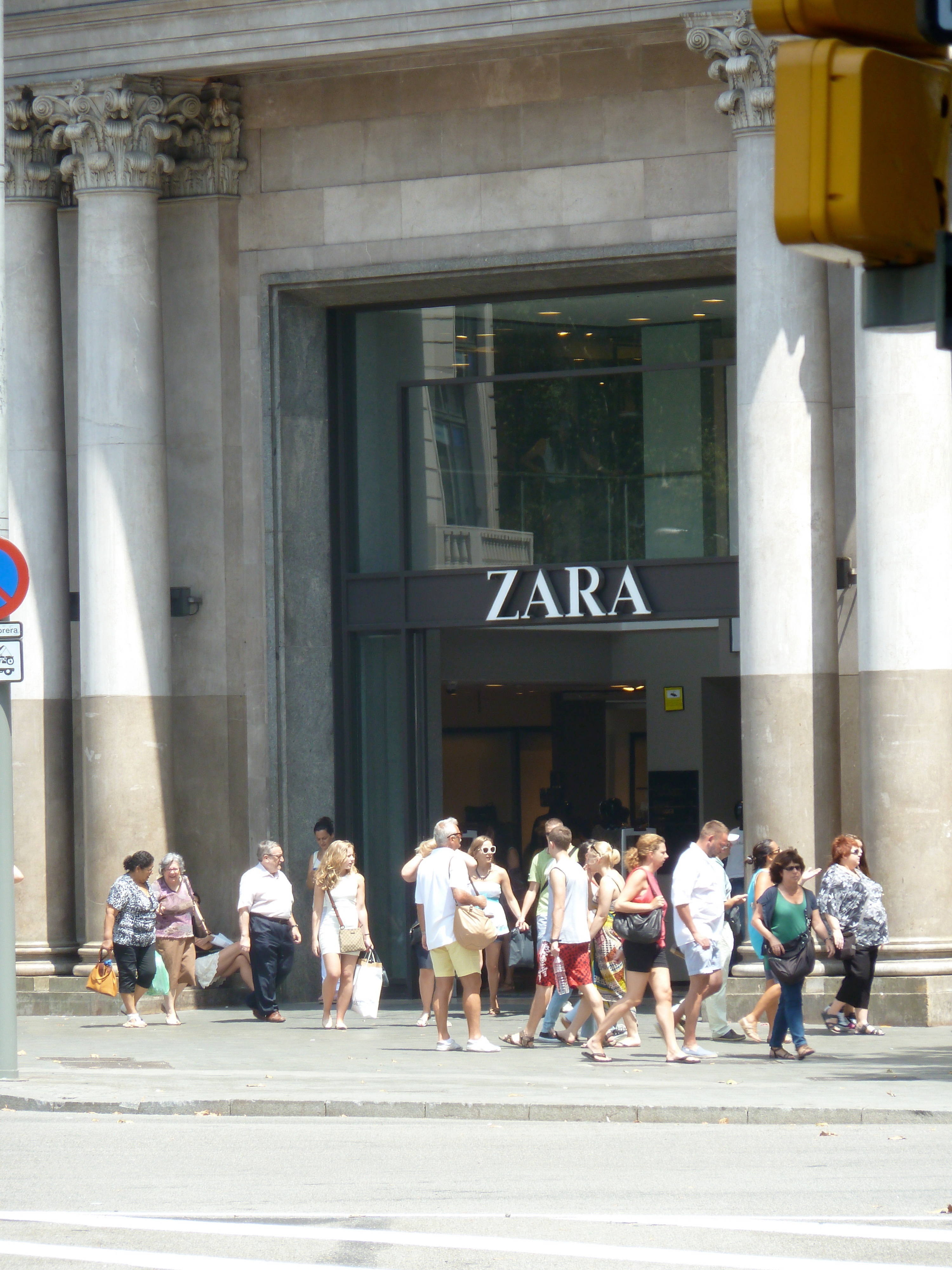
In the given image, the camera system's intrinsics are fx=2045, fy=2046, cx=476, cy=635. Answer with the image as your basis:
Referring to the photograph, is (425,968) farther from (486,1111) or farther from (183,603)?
(486,1111)

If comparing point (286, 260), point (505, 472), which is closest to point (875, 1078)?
point (505, 472)

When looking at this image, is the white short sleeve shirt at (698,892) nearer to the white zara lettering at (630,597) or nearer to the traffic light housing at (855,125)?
the white zara lettering at (630,597)

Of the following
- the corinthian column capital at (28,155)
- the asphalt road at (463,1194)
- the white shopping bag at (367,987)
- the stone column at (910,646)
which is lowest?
the white shopping bag at (367,987)

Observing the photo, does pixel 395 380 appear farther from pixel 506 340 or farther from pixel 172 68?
pixel 172 68

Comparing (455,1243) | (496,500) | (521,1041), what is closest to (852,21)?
(455,1243)

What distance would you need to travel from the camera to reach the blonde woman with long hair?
17.5 m

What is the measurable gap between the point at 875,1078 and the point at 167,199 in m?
11.8

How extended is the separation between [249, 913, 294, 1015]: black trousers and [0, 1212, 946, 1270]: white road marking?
9.71m

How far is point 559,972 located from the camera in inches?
608

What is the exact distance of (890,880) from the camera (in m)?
17.1

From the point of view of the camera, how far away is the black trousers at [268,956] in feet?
60.4

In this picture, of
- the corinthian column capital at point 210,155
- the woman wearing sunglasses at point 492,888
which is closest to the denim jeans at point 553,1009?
the woman wearing sunglasses at point 492,888

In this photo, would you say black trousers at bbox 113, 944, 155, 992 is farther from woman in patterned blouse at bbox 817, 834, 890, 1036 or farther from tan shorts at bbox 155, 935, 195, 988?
woman in patterned blouse at bbox 817, 834, 890, 1036

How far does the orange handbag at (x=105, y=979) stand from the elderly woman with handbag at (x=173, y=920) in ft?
2.05
